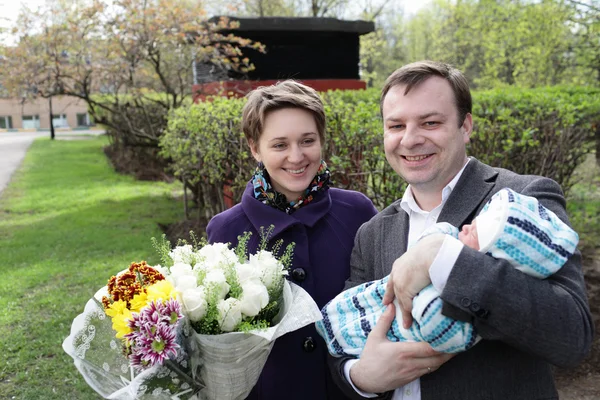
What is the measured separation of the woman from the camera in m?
2.51

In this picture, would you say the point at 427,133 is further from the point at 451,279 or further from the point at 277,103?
the point at 277,103

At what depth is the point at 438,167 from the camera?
2074 millimetres

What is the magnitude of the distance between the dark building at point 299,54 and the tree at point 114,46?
0.34 metres

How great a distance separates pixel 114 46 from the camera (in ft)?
37.6

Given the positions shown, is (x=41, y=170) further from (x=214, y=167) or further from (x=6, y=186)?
(x=214, y=167)

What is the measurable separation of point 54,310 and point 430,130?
5867 mm

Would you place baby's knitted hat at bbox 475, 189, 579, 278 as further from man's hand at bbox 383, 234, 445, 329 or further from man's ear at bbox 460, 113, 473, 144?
man's ear at bbox 460, 113, 473, 144

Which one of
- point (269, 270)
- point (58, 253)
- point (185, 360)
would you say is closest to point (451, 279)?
point (269, 270)

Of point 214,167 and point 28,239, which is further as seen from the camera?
point 28,239

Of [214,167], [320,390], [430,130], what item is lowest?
[320,390]

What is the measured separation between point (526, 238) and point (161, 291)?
1.15m

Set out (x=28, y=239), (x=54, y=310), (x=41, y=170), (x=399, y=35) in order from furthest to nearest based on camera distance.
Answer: (x=399, y=35) < (x=41, y=170) < (x=28, y=239) < (x=54, y=310)

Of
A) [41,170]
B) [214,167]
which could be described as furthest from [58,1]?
[214,167]

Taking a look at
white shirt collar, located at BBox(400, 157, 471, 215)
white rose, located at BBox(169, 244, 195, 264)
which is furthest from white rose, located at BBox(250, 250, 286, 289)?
white shirt collar, located at BBox(400, 157, 471, 215)
